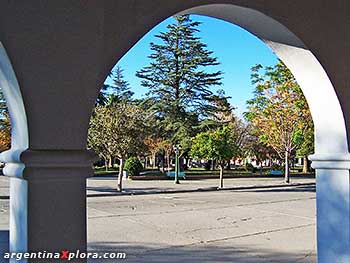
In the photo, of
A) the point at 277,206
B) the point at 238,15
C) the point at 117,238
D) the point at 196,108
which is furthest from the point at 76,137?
the point at 196,108

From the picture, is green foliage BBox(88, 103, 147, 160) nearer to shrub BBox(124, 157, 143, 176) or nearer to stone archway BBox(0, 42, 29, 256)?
shrub BBox(124, 157, 143, 176)

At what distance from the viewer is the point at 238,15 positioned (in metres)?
2.58

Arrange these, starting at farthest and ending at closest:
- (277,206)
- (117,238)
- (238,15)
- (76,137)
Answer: (277,206) < (117,238) < (238,15) < (76,137)

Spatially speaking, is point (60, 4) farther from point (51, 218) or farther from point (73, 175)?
point (51, 218)

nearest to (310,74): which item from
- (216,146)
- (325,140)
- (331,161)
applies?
(325,140)

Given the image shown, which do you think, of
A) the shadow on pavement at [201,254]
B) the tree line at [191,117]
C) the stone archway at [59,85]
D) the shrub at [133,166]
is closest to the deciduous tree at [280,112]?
the tree line at [191,117]

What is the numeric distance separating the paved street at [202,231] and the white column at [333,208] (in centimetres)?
263

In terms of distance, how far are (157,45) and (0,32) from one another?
3296 cm

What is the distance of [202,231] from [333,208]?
4914 mm

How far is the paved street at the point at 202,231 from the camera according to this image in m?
5.79

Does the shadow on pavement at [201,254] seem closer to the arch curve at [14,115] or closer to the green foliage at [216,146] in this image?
the arch curve at [14,115]

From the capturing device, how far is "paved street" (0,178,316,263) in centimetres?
579

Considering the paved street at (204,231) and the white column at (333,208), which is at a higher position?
the white column at (333,208)

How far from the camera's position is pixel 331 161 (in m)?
2.97
